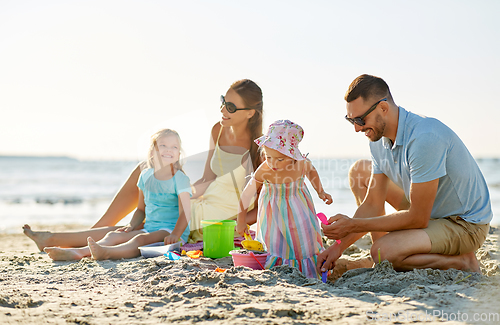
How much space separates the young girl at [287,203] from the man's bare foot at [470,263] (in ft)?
3.43

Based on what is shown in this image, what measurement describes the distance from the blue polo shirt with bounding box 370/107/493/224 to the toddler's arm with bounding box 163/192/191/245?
76.5 inches

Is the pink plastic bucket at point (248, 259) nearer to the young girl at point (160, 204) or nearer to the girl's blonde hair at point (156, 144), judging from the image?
the young girl at point (160, 204)

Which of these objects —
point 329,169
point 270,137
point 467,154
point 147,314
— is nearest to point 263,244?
point 270,137

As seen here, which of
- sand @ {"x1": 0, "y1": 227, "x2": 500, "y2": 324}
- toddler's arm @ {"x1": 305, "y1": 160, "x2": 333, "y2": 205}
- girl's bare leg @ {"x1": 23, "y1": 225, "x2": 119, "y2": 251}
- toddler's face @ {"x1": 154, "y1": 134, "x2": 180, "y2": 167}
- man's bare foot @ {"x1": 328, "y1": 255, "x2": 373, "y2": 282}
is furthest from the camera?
toddler's face @ {"x1": 154, "y1": 134, "x2": 180, "y2": 167}

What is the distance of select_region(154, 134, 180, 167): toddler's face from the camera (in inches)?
167

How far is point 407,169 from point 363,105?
1.85ft

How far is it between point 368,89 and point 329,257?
124 centimetres

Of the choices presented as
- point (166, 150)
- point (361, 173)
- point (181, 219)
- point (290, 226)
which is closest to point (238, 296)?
point (290, 226)

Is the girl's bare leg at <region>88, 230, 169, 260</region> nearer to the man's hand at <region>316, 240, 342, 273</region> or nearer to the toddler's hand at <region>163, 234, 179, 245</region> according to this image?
the toddler's hand at <region>163, 234, 179, 245</region>

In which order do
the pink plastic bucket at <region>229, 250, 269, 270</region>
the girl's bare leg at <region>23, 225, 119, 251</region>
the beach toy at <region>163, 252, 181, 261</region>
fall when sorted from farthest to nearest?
the girl's bare leg at <region>23, 225, 119, 251</region>
the beach toy at <region>163, 252, 181, 261</region>
the pink plastic bucket at <region>229, 250, 269, 270</region>

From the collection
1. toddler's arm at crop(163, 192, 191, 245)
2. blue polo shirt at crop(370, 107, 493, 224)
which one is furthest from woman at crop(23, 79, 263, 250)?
blue polo shirt at crop(370, 107, 493, 224)

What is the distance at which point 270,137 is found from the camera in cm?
320

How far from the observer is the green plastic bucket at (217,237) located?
11.5 ft

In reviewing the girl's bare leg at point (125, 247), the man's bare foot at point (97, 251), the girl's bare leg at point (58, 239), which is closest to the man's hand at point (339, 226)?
the girl's bare leg at point (125, 247)
